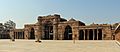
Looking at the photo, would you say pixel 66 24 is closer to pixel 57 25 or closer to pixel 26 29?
pixel 57 25

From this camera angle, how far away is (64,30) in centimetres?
8175

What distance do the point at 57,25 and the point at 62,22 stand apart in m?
2.56

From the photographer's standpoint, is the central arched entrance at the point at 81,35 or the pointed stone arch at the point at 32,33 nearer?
the central arched entrance at the point at 81,35

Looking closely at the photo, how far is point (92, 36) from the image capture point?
8231cm

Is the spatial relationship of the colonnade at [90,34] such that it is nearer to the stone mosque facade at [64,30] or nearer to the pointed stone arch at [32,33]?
the stone mosque facade at [64,30]

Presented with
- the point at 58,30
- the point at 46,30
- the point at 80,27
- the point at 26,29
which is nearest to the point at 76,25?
the point at 80,27

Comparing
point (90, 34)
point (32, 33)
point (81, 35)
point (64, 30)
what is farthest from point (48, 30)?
point (90, 34)

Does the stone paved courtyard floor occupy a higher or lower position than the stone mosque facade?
lower

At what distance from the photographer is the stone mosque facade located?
74750mm

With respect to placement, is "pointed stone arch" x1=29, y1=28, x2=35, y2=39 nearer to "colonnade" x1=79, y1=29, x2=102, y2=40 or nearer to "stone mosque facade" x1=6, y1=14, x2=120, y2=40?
"stone mosque facade" x1=6, y1=14, x2=120, y2=40

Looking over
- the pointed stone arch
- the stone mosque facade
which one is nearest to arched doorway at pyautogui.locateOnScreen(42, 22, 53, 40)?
the stone mosque facade

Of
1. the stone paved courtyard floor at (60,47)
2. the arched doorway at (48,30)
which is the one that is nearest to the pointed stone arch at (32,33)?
the arched doorway at (48,30)

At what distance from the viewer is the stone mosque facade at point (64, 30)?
7475cm

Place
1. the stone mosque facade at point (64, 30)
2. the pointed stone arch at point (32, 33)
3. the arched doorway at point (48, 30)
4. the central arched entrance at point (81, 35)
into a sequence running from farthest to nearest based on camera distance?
1. the pointed stone arch at point (32, 33)
2. the arched doorway at point (48, 30)
3. the central arched entrance at point (81, 35)
4. the stone mosque facade at point (64, 30)
